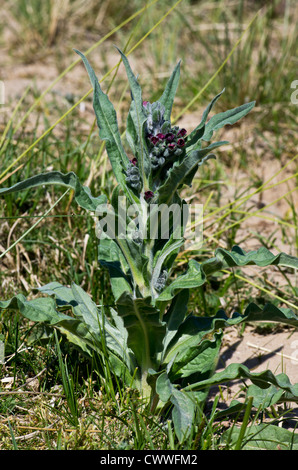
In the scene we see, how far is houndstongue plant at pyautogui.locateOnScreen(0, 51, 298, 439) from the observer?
1683 mm

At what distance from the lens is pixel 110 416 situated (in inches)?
72.4

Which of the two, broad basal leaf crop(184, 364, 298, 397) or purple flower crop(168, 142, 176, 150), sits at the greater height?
purple flower crop(168, 142, 176, 150)

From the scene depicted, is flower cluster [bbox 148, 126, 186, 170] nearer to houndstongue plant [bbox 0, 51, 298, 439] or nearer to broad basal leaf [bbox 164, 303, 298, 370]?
houndstongue plant [bbox 0, 51, 298, 439]

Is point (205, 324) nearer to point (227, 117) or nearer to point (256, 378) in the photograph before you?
point (256, 378)

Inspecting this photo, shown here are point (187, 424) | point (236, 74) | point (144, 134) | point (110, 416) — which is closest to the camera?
point (187, 424)

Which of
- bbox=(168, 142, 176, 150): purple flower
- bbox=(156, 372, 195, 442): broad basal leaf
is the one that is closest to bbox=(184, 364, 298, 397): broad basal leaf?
bbox=(156, 372, 195, 442): broad basal leaf

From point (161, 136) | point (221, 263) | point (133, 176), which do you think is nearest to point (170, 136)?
point (161, 136)

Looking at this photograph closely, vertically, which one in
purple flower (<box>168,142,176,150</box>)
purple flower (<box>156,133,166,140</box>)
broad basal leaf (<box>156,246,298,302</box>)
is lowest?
broad basal leaf (<box>156,246,298,302</box>)

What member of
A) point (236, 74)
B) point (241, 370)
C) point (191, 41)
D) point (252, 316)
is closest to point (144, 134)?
point (252, 316)

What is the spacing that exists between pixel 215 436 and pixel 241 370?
0.28 metres

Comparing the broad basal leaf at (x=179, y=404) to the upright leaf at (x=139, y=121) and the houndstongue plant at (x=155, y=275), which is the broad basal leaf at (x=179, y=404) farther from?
the upright leaf at (x=139, y=121)

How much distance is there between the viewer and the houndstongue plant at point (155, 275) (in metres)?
1.68

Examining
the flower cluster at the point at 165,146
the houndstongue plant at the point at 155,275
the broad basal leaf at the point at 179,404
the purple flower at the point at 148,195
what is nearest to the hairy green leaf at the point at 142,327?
the houndstongue plant at the point at 155,275
